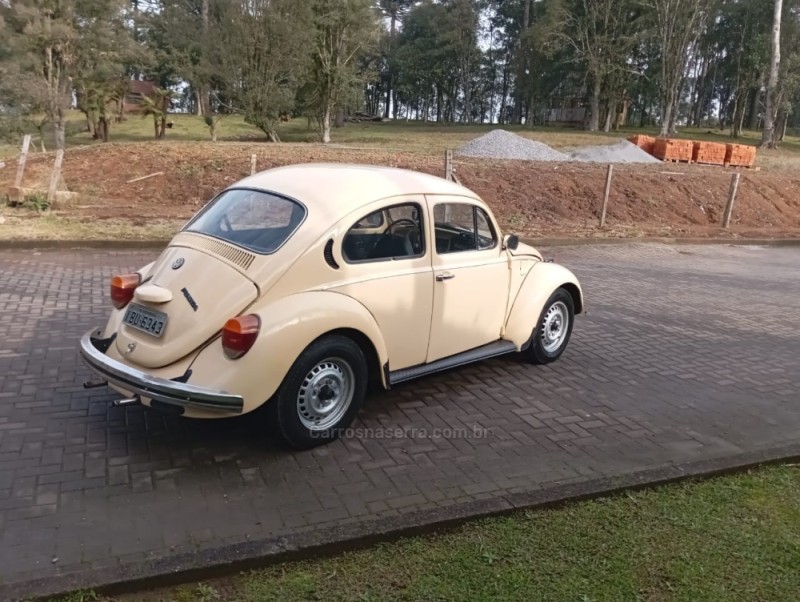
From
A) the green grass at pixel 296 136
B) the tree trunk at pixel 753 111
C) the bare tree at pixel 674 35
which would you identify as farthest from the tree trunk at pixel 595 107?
the tree trunk at pixel 753 111

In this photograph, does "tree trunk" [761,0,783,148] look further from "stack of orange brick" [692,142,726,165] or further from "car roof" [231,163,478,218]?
"car roof" [231,163,478,218]

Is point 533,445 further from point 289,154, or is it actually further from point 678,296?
point 289,154

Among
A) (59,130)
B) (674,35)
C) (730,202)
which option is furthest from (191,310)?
(674,35)

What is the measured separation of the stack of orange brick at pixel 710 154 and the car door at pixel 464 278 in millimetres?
25707

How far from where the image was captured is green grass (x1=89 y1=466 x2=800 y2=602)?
299cm

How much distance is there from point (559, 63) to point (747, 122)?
91.6ft

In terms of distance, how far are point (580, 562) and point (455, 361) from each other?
2131mm

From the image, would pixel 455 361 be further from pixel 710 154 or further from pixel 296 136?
pixel 296 136

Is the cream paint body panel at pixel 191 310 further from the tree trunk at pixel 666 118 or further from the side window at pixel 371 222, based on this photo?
the tree trunk at pixel 666 118

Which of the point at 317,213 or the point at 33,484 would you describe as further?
the point at 317,213

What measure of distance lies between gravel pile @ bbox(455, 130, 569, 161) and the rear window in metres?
19.4

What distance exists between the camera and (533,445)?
4.50 m

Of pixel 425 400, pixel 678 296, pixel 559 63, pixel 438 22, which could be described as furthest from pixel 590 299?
pixel 438 22

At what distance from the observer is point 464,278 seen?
509 cm
